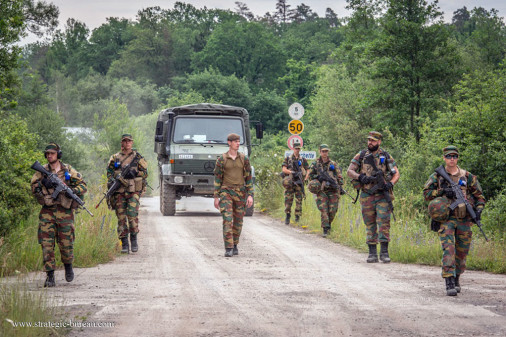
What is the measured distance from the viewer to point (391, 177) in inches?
437

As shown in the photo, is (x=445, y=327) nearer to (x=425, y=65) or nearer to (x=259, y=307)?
(x=259, y=307)

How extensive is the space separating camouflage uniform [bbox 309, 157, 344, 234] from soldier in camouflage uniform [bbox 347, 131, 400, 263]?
3.20m

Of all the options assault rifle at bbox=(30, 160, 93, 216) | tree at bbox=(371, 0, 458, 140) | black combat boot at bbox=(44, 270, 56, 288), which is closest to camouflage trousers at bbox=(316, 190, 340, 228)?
assault rifle at bbox=(30, 160, 93, 216)

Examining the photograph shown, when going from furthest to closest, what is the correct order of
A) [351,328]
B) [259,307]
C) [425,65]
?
[425,65] → [259,307] → [351,328]

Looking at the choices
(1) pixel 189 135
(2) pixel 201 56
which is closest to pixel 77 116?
(2) pixel 201 56

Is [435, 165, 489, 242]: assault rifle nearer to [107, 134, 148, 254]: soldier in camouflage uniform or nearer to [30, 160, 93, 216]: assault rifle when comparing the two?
[30, 160, 93, 216]: assault rifle

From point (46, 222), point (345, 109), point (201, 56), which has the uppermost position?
point (201, 56)

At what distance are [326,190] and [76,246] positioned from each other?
5662 millimetres

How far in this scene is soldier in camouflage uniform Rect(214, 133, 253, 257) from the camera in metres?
11.7

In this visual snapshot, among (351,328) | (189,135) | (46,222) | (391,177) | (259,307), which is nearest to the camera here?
(351,328)

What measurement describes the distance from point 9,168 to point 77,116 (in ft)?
266

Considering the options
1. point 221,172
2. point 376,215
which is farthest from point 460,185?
point 221,172

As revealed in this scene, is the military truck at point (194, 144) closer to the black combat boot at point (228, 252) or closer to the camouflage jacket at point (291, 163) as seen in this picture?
the camouflage jacket at point (291, 163)

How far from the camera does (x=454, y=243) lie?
843 centimetres
